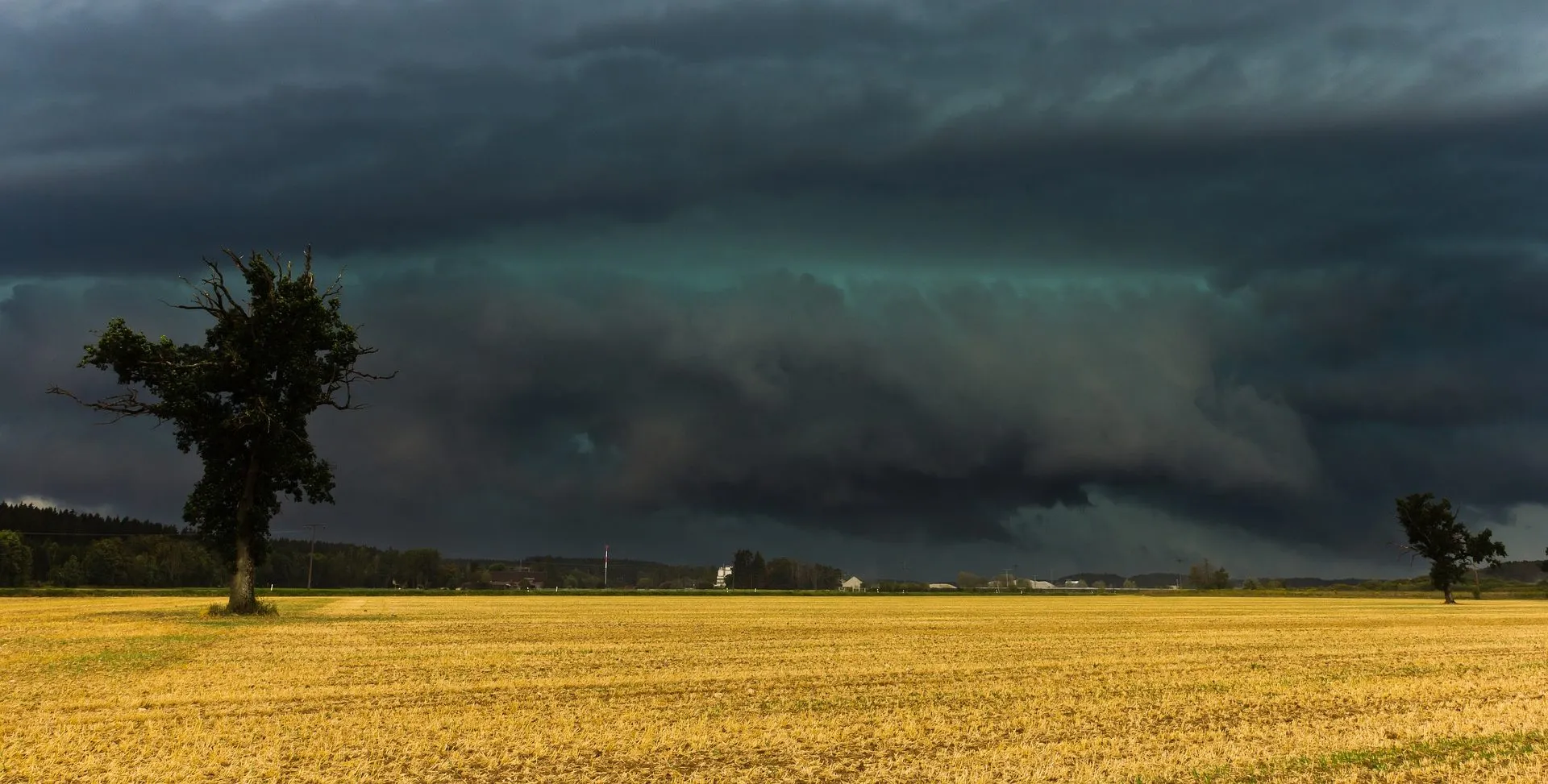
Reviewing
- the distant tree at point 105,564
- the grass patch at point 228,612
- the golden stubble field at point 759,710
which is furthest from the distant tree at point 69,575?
the golden stubble field at point 759,710

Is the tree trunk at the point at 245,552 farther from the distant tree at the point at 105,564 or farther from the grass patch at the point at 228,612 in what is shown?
the distant tree at the point at 105,564

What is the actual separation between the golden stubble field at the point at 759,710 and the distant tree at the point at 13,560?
16754 cm

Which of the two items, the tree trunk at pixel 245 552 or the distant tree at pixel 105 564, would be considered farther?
the distant tree at pixel 105 564

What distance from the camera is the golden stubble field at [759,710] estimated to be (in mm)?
13734

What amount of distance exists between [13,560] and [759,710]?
200591mm

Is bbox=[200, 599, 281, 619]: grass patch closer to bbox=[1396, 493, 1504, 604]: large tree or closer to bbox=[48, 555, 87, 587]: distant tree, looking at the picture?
bbox=[1396, 493, 1504, 604]: large tree

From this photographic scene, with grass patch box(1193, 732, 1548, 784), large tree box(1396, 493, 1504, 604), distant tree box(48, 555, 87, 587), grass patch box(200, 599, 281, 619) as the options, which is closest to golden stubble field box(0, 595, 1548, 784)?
grass patch box(1193, 732, 1548, 784)

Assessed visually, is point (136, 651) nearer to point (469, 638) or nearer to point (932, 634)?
point (469, 638)

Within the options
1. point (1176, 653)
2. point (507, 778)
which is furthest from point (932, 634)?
point (507, 778)

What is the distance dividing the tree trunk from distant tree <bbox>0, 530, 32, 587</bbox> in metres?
155

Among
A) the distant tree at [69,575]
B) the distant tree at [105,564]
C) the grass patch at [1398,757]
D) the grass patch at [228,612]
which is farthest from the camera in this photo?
the distant tree at [105,564]

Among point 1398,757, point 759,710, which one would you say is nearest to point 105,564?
point 759,710

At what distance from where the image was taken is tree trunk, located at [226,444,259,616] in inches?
1978

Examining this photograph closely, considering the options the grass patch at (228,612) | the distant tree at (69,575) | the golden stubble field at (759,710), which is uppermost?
the golden stubble field at (759,710)
